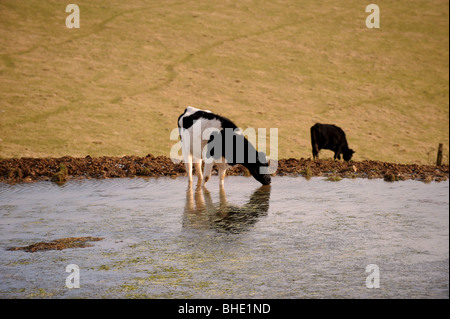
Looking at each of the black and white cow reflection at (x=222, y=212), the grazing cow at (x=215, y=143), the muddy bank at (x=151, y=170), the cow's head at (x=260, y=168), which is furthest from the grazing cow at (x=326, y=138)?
the black and white cow reflection at (x=222, y=212)

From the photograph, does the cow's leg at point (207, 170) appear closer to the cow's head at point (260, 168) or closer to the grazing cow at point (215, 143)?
the grazing cow at point (215, 143)

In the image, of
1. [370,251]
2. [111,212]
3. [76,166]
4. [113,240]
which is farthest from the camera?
[76,166]

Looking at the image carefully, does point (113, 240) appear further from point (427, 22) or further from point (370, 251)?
point (427, 22)

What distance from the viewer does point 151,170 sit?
20.7 meters

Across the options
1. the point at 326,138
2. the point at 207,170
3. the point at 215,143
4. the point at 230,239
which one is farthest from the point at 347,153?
the point at 230,239

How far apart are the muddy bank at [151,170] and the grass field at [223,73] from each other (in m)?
7.16

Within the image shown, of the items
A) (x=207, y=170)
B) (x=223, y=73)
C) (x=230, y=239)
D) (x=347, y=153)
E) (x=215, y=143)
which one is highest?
(x=223, y=73)

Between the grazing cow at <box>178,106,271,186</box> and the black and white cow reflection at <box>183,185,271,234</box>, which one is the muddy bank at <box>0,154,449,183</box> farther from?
the black and white cow reflection at <box>183,185,271,234</box>

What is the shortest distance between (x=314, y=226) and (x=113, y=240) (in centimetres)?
445

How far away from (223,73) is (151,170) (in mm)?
26942

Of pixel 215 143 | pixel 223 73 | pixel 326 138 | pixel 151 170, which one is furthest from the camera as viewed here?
pixel 223 73

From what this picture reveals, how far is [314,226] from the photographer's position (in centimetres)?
1302

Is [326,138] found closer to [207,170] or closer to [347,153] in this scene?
[347,153]
